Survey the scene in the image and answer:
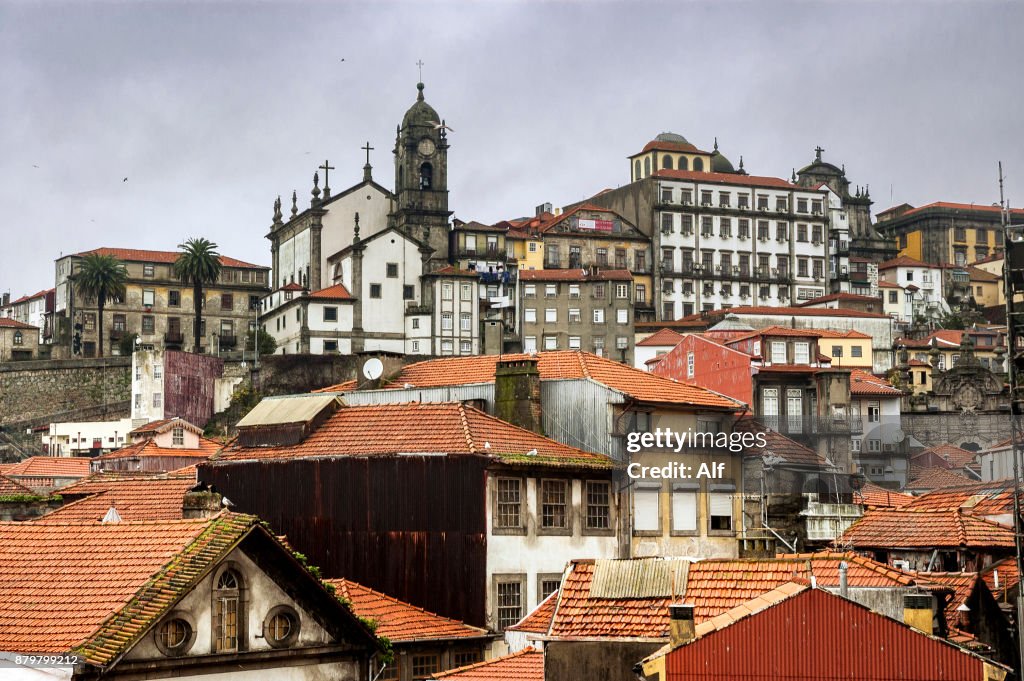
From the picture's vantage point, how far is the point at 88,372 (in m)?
126

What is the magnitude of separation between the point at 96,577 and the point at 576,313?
10373cm

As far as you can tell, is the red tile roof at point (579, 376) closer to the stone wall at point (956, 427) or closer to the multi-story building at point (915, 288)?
the stone wall at point (956, 427)

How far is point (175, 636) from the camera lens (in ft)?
81.0

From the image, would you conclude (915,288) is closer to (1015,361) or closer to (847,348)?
(847,348)

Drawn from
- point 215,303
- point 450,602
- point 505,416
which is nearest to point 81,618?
point 450,602

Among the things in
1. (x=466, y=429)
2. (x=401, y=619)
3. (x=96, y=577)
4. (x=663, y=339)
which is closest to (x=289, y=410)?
(x=466, y=429)

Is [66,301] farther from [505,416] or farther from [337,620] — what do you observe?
[337,620]

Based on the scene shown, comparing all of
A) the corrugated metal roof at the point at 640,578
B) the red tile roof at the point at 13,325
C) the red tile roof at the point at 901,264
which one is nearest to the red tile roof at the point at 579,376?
the corrugated metal roof at the point at 640,578

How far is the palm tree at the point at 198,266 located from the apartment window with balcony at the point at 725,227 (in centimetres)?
4469

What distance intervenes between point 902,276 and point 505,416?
117 m

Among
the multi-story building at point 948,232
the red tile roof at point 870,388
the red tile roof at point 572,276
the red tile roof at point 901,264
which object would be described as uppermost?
the multi-story building at point 948,232

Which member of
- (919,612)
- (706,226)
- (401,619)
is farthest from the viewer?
(706,226)

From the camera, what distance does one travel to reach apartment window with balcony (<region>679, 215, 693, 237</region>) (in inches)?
5748

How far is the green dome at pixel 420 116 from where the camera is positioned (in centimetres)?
14250
